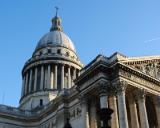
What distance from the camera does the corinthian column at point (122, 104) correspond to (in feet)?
121

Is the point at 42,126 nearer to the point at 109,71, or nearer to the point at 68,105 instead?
the point at 68,105

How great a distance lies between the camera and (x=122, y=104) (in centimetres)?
3831

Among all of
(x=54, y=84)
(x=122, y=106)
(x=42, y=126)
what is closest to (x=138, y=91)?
(x=122, y=106)

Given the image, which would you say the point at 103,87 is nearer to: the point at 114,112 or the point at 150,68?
the point at 114,112

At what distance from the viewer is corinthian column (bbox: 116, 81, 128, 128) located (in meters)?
36.9

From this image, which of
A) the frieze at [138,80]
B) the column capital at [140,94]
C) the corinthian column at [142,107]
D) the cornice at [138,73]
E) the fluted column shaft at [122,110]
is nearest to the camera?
the fluted column shaft at [122,110]

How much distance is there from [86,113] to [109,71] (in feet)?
21.7

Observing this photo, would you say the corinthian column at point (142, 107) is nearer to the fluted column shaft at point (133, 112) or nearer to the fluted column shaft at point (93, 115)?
the fluted column shaft at point (133, 112)

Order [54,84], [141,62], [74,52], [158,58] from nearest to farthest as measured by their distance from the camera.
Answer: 1. [141,62]
2. [158,58]
3. [54,84]
4. [74,52]

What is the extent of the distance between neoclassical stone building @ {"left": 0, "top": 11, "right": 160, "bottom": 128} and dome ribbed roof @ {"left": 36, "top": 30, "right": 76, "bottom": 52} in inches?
334

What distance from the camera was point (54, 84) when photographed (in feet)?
236

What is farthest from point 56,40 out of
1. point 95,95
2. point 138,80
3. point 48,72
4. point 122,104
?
point 122,104

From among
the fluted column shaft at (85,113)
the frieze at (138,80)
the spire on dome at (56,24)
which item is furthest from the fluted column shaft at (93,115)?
the spire on dome at (56,24)

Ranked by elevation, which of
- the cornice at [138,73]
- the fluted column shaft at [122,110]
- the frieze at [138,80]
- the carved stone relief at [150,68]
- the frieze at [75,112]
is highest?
the carved stone relief at [150,68]
